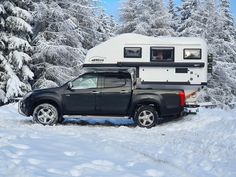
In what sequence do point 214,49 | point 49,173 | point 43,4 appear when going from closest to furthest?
1. point 49,173
2. point 43,4
3. point 214,49

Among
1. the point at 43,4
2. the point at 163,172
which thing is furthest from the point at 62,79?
the point at 163,172

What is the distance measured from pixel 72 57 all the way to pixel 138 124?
15.2 metres

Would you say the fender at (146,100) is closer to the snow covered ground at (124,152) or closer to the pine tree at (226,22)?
the snow covered ground at (124,152)

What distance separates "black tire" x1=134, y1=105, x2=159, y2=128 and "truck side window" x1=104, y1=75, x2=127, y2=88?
1.01 meters

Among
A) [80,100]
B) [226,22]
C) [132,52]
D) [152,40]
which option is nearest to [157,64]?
[152,40]

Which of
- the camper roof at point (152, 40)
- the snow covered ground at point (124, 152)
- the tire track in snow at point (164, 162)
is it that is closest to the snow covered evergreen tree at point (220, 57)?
the camper roof at point (152, 40)

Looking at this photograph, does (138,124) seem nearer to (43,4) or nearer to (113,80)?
(113,80)

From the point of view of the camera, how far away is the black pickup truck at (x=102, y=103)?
15047 millimetres

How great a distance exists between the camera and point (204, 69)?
17375mm

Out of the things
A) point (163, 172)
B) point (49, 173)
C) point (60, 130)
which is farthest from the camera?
point (60, 130)

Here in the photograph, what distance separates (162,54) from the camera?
685 inches

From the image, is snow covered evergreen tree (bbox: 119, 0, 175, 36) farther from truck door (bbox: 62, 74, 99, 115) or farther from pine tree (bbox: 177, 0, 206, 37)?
truck door (bbox: 62, 74, 99, 115)

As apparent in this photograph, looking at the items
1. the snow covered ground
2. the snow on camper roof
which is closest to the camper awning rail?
the snow on camper roof

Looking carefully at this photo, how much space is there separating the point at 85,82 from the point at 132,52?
3.04 m
